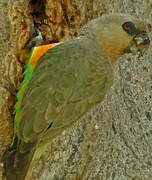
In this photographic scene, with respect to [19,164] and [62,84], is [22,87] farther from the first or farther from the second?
[19,164]

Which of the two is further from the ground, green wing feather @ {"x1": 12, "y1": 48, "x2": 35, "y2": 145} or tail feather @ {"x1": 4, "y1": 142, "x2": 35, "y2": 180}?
green wing feather @ {"x1": 12, "y1": 48, "x2": 35, "y2": 145}

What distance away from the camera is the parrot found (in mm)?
1645

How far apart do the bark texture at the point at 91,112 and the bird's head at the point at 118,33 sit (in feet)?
0.81

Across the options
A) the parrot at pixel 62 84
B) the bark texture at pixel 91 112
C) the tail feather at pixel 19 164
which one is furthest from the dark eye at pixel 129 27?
the tail feather at pixel 19 164

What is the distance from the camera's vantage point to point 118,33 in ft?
6.23

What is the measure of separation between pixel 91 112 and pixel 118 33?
52cm

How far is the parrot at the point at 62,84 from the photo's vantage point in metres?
1.64

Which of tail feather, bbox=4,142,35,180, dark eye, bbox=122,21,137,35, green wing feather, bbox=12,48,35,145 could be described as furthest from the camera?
dark eye, bbox=122,21,137,35

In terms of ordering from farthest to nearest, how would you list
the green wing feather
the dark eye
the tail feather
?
1. the dark eye
2. the green wing feather
3. the tail feather

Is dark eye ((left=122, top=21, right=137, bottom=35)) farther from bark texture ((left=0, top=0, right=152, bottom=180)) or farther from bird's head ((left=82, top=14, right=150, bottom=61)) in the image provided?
bark texture ((left=0, top=0, right=152, bottom=180))

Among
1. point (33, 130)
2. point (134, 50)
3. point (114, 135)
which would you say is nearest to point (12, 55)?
point (33, 130)

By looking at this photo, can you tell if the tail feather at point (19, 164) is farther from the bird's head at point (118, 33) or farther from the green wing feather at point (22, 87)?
the bird's head at point (118, 33)

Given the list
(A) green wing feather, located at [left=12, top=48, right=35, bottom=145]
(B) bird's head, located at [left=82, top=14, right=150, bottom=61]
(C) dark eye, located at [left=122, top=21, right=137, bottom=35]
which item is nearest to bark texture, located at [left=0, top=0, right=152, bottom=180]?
(A) green wing feather, located at [left=12, top=48, right=35, bottom=145]

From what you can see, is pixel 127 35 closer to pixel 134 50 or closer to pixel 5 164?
pixel 134 50
